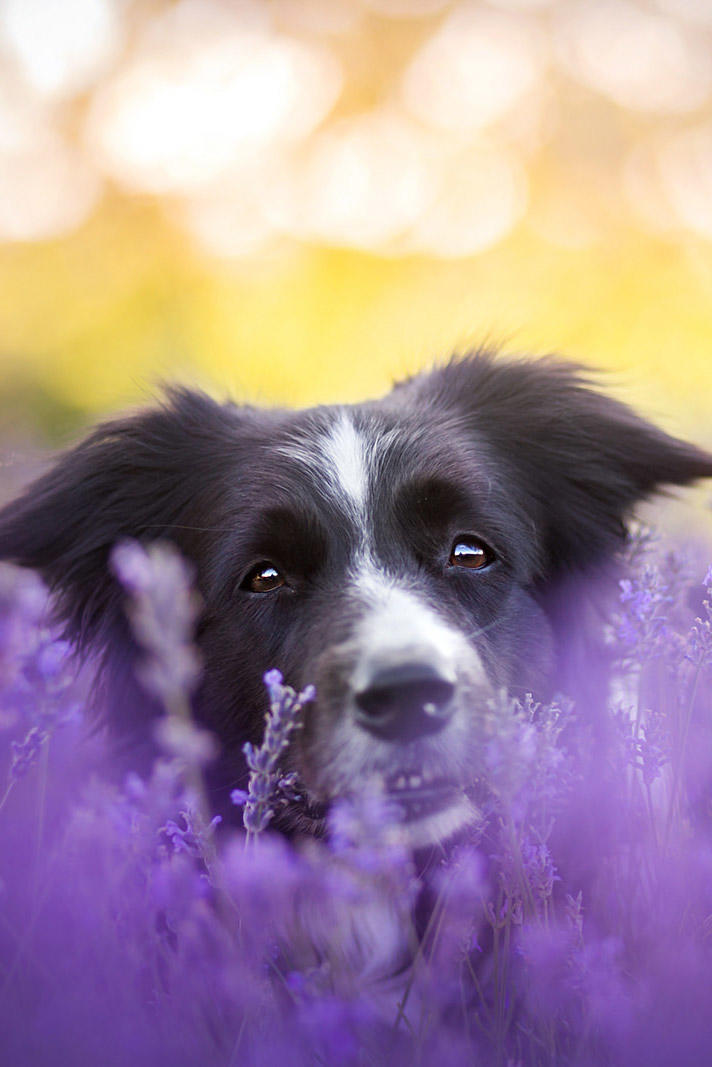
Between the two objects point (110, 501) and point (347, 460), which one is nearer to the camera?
point (347, 460)

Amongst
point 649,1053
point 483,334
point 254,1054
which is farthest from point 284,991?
point 483,334

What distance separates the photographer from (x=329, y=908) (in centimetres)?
203

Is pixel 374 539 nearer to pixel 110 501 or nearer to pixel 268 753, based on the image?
pixel 110 501

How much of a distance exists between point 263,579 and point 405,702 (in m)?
0.77

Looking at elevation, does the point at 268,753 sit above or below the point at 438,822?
above

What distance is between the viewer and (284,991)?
6.29 feet

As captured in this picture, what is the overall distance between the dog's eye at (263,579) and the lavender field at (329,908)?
30.1 inches

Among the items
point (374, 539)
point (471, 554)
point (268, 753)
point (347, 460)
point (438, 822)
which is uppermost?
point (268, 753)

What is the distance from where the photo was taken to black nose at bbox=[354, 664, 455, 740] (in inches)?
77.8

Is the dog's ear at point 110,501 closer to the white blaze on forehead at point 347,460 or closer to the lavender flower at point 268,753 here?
the white blaze on forehead at point 347,460

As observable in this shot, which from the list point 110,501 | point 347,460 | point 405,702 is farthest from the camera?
point 110,501

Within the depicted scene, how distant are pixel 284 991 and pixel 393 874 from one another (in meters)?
0.66

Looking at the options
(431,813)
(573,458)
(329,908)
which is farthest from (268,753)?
(573,458)

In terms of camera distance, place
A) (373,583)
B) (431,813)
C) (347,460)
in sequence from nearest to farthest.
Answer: (431,813)
(373,583)
(347,460)
